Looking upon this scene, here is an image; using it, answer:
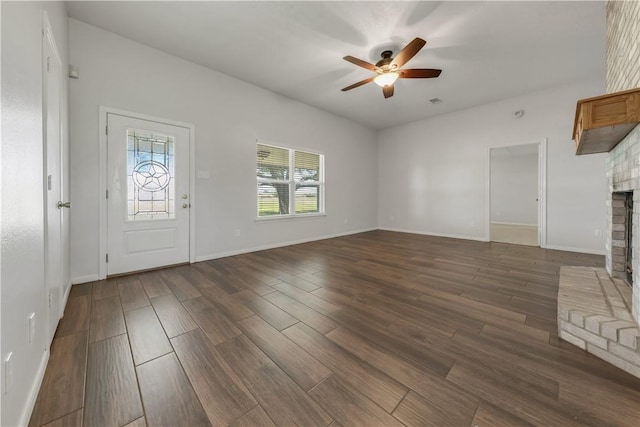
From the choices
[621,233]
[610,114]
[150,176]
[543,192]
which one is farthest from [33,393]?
[543,192]

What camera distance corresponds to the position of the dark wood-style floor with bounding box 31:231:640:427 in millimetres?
1069

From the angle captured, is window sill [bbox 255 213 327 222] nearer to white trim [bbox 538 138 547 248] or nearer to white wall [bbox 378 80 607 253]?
white wall [bbox 378 80 607 253]

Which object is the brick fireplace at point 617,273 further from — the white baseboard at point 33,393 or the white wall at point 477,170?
the white baseboard at point 33,393

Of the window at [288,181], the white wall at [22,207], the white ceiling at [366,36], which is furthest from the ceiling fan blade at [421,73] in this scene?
the white wall at [22,207]

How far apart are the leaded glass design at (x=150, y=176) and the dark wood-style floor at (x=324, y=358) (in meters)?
0.95

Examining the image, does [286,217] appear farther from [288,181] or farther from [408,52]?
[408,52]

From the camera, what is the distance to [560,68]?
11.8 ft

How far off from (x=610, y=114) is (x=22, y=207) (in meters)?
3.34

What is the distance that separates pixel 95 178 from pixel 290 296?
8.85ft

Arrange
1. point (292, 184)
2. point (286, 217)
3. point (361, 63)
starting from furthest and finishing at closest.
Answer: point (292, 184), point (286, 217), point (361, 63)

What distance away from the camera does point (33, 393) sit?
1116 millimetres

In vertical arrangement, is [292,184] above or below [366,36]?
below

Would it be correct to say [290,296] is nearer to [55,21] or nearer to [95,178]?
[95,178]

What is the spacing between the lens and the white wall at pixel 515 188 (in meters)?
7.94
